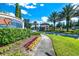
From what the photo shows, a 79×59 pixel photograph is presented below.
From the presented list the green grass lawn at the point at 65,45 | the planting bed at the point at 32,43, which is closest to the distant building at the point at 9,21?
the planting bed at the point at 32,43

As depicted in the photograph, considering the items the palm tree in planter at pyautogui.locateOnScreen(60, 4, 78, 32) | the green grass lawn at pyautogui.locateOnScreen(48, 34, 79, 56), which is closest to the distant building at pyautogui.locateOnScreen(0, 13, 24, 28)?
the green grass lawn at pyautogui.locateOnScreen(48, 34, 79, 56)

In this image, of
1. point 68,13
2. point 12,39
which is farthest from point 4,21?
point 68,13

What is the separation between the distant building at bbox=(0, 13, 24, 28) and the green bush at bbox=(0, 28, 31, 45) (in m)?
0.20

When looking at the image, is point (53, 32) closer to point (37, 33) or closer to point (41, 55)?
point (37, 33)

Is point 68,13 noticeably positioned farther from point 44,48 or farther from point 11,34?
point 11,34

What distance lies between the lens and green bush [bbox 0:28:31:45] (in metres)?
8.03

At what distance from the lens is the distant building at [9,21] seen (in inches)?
324

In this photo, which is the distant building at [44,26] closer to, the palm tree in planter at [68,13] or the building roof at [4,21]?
the palm tree in planter at [68,13]

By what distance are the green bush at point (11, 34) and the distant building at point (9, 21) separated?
0.20 meters

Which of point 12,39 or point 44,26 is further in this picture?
point 44,26

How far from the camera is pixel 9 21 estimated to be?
27.5ft

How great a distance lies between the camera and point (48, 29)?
8930 millimetres

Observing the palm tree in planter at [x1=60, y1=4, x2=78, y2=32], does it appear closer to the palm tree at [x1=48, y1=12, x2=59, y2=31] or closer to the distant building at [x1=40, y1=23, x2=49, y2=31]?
the palm tree at [x1=48, y1=12, x2=59, y2=31]

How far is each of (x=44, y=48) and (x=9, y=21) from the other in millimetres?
1792
